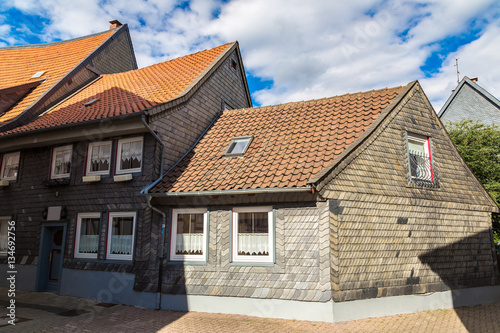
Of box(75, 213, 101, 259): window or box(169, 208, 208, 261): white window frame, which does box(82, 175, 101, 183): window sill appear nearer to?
box(75, 213, 101, 259): window

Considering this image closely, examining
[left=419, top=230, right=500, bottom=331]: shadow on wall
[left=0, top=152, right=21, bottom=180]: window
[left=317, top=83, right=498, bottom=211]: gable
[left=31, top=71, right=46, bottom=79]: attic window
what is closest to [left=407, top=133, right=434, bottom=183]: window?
[left=317, top=83, right=498, bottom=211]: gable

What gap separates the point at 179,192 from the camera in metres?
9.20

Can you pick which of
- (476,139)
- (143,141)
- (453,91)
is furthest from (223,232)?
(453,91)

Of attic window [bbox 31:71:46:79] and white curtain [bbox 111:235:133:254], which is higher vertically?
attic window [bbox 31:71:46:79]

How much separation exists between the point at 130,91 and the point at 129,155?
3.68 m

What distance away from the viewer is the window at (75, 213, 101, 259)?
423 inches

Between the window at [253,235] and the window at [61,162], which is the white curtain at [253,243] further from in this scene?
the window at [61,162]

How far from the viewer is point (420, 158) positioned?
10391mm

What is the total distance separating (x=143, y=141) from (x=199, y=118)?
271cm

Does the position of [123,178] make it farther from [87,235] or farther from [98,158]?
[87,235]

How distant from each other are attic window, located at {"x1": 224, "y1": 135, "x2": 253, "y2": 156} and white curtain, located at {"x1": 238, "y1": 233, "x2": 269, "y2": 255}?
252 cm

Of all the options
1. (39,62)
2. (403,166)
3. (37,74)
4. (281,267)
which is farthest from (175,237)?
(39,62)

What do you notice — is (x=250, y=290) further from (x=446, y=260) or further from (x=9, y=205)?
(x=9, y=205)

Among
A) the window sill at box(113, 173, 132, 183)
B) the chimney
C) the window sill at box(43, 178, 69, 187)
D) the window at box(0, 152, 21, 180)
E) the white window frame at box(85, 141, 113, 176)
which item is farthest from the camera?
the chimney
